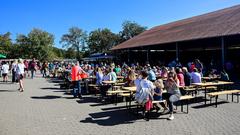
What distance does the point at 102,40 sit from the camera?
74.0m

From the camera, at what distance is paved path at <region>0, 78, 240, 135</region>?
7.11m

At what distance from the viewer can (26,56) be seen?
228 feet

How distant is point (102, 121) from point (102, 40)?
66.4 metres

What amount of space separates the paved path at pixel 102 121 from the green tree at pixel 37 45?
5855cm

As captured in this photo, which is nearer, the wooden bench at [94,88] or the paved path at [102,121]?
the paved path at [102,121]

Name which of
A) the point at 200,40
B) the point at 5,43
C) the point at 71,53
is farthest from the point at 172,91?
the point at 71,53

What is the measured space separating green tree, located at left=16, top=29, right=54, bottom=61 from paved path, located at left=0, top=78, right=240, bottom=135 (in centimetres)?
5855

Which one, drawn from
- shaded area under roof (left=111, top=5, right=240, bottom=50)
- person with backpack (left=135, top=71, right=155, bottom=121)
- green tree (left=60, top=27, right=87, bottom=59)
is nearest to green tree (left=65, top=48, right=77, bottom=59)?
green tree (left=60, top=27, right=87, bottom=59)

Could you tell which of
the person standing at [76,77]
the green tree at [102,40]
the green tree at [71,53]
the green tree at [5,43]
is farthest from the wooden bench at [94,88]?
the green tree at [71,53]

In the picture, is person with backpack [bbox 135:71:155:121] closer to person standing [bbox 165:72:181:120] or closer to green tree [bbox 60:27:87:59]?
person standing [bbox 165:72:181:120]

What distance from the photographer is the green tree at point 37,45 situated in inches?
2655

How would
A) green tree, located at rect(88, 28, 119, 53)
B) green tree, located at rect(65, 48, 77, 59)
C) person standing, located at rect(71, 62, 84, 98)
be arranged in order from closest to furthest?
person standing, located at rect(71, 62, 84, 98) < green tree, located at rect(88, 28, 119, 53) < green tree, located at rect(65, 48, 77, 59)

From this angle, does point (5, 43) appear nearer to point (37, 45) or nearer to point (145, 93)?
point (37, 45)

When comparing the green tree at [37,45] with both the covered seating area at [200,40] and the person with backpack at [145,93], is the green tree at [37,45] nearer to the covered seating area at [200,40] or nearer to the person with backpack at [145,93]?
the covered seating area at [200,40]
